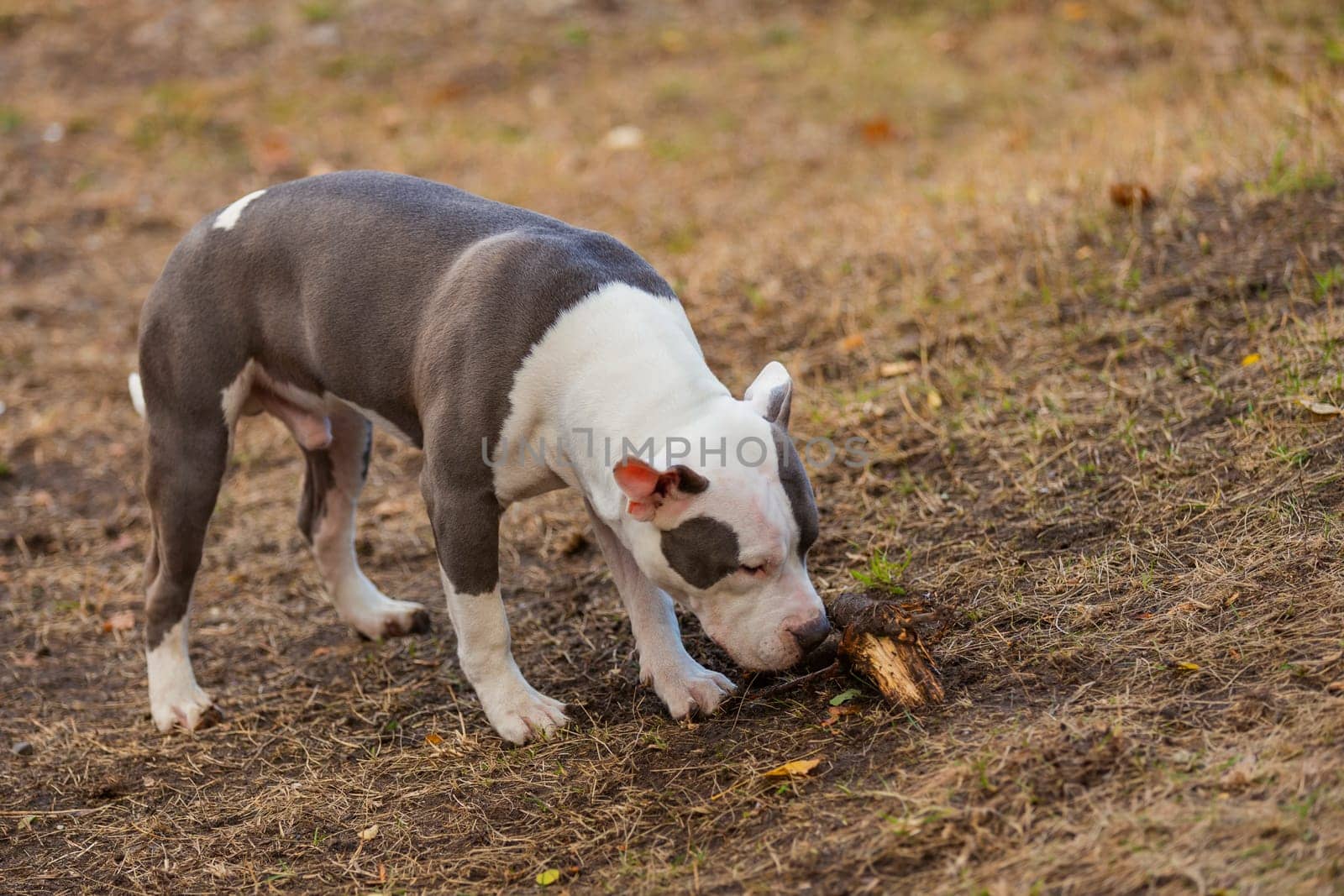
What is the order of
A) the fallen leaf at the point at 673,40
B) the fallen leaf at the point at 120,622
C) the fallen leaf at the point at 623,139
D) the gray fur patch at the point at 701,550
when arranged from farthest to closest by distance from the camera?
the fallen leaf at the point at 673,40
the fallen leaf at the point at 623,139
the fallen leaf at the point at 120,622
the gray fur patch at the point at 701,550

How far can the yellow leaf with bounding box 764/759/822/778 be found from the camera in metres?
3.31

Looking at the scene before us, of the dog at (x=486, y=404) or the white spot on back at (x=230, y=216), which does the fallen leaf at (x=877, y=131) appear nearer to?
the dog at (x=486, y=404)

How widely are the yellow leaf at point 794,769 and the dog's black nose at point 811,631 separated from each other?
0.29m

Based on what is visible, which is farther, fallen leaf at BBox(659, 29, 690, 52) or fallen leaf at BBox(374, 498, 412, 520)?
fallen leaf at BBox(659, 29, 690, 52)

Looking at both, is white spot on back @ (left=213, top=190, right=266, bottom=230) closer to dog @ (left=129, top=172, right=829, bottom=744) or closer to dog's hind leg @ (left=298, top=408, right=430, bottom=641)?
dog @ (left=129, top=172, right=829, bottom=744)

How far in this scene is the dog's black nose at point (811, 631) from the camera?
3402 millimetres

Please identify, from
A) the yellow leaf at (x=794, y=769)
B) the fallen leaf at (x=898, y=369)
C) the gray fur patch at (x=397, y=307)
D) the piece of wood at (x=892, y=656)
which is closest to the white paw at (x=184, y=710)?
the gray fur patch at (x=397, y=307)

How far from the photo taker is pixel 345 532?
192 inches

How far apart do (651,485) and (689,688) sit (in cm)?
89

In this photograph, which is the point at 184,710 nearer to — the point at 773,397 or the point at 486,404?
the point at 486,404

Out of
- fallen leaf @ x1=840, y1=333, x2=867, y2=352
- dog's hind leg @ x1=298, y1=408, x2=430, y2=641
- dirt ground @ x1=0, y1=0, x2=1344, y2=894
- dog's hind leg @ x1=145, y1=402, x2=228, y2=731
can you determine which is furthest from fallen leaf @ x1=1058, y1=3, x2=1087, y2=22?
dog's hind leg @ x1=145, y1=402, x2=228, y2=731

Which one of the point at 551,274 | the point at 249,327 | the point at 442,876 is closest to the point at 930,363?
the point at 551,274

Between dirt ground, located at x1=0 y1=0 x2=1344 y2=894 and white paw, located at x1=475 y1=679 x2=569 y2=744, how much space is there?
0.28 ft

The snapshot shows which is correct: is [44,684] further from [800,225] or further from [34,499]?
[800,225]
